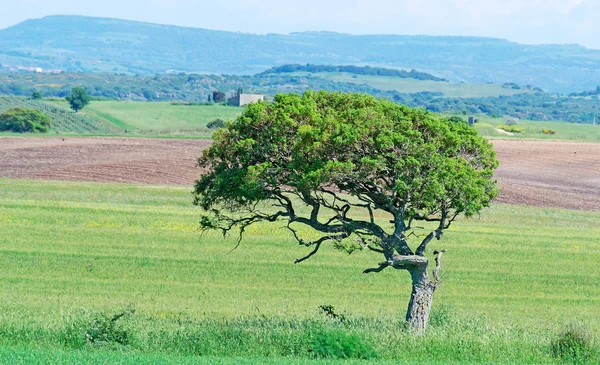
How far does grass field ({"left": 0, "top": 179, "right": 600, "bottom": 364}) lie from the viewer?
1703cm

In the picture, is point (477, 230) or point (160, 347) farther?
point (477, 230)

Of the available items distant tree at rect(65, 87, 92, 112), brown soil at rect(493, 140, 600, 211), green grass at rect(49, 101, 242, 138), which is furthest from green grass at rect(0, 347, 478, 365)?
distant tree at rect(65, 87, 92, 112)

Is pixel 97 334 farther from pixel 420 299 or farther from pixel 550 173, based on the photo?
pixel 550 173

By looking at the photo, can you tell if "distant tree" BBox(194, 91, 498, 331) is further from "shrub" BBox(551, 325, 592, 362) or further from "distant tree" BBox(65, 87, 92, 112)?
"distant tree" BBox(65, 87, 92, 112)

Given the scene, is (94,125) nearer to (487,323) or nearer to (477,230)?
(477,230)

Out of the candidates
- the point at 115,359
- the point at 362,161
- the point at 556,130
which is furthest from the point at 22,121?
the point at 115,359

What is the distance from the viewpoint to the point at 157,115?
12156cm

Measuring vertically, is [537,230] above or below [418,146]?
below

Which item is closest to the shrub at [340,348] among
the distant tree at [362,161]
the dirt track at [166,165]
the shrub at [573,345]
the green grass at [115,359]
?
the green grass at [115,359]

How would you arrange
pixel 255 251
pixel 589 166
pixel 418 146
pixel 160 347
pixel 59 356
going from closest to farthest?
pixel 59 356, pixel 160 347, pixel 418 146, pixel 255 251, pixel 589 166

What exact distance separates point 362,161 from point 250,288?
28.1ft

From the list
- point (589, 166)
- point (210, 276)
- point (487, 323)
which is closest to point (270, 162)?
point (487, 323)

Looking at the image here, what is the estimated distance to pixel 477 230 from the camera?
38.1 m

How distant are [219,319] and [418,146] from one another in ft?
18.9
